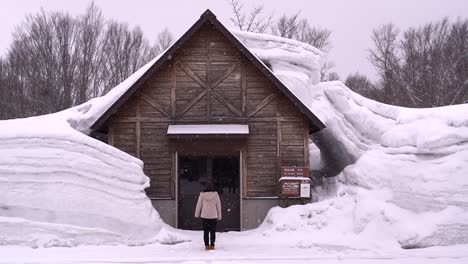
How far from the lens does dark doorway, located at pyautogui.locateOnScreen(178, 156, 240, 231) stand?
14.6 metres

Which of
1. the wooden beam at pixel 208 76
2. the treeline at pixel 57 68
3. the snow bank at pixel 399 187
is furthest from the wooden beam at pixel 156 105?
the treeline at pixel 57 68

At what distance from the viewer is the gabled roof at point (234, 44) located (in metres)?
13.8

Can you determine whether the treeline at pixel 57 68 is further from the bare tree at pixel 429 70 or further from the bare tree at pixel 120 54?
the bare tree at pixel 429 70

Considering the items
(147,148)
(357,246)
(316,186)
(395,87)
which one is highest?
(395,87)

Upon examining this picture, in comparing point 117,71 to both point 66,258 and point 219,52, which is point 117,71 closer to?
point 219,52

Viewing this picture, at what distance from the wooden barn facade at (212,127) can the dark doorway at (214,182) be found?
32mm

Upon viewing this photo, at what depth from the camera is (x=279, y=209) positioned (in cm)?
1380

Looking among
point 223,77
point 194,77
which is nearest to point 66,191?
point 194,77

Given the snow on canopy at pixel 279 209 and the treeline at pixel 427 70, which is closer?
the snow on canopy at pixel 279 209

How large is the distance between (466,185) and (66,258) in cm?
958

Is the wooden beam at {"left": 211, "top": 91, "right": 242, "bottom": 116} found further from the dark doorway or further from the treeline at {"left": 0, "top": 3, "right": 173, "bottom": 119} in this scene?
the treeline at {"left": 0, "top": 3, "right": 173, "bottom": 119}

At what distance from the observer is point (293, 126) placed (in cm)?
1470

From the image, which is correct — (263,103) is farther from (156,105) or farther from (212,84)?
(156,105)

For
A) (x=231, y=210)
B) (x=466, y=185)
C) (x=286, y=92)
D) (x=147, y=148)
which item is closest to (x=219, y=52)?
(x=286, y=92)
